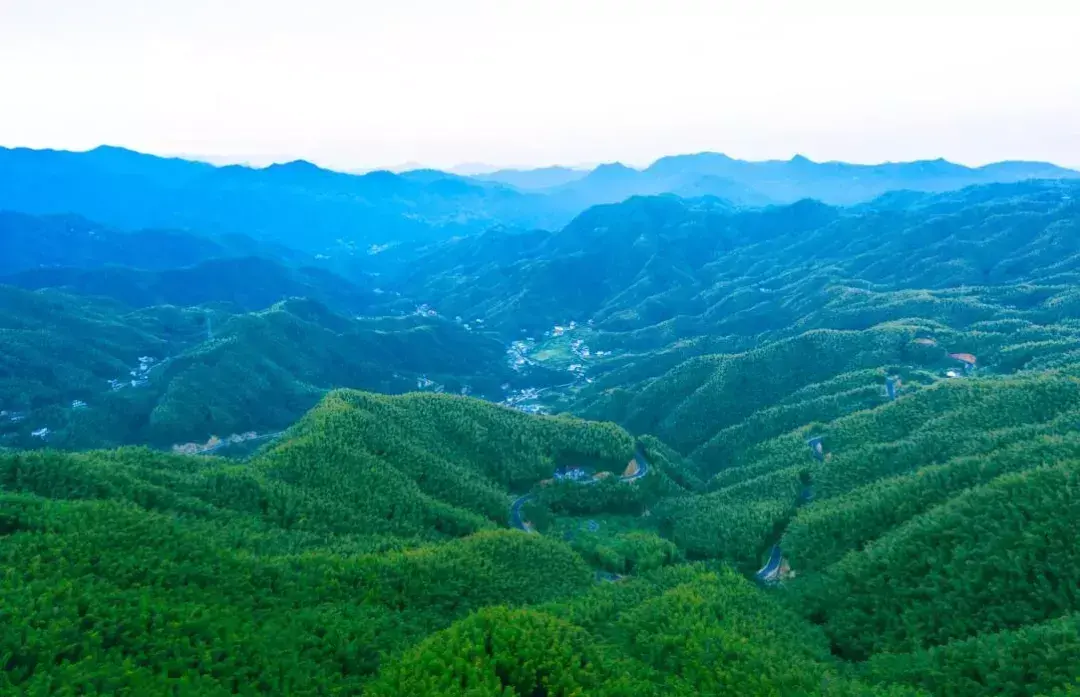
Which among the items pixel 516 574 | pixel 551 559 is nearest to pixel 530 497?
pixel 551 559

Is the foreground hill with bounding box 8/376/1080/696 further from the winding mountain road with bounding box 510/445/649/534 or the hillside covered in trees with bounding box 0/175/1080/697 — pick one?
the winding mountain road with bounding box 510/445/649/534

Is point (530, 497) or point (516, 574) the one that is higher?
point (516, 574)

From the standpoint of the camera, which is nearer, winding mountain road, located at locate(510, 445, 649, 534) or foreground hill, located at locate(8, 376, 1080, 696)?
foreground hill, located at locate(8, 376, 1080, 696)

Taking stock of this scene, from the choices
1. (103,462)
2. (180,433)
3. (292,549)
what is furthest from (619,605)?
(180,433)

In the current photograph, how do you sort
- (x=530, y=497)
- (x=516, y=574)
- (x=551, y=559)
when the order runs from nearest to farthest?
(x=516, y=574) → (x=551, y=559) → (x=530, y=497)

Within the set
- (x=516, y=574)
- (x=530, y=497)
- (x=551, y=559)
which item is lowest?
(x=530, y=497)

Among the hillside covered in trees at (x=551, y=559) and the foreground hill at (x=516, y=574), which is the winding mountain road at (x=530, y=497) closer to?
the hillside covered in trees at (x=551, y=559)

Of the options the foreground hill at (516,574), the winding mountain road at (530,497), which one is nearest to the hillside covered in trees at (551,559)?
the foreground hill at (516,574)

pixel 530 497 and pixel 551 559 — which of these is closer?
pixel 551 559

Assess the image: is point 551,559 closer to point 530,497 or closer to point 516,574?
point 516,574

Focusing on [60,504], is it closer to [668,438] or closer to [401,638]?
[401,638]

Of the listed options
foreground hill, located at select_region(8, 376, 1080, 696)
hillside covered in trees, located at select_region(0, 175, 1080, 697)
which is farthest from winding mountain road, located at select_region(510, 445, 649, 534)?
foreground hill, located at select_region(8, 376, 1080, 696)
